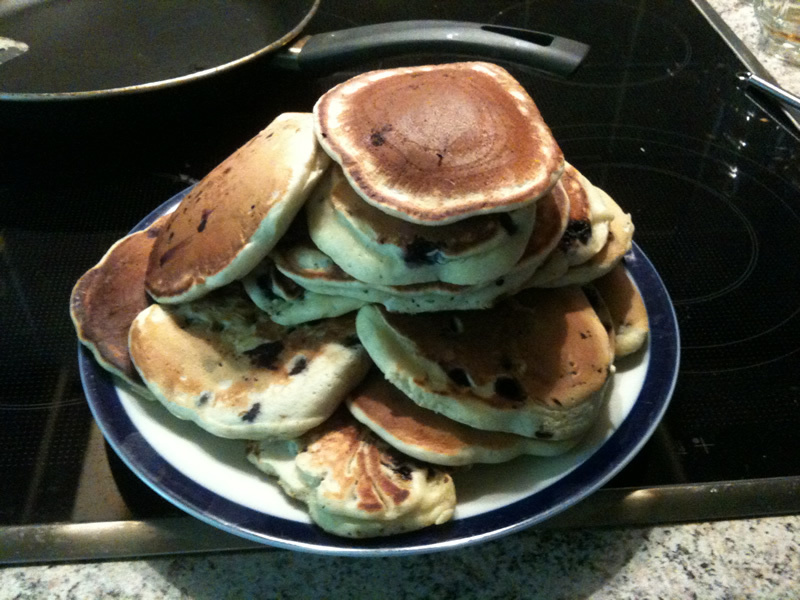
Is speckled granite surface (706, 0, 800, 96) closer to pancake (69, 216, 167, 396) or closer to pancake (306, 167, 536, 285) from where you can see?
pancake (306, 167, 536, 285)

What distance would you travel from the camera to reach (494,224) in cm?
63

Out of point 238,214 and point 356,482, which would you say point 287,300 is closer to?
point 238,214

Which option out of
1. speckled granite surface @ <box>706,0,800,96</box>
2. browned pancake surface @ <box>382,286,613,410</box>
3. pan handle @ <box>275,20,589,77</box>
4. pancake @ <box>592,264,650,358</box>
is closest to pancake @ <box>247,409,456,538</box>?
browned pancake surface @ <box>382,286,613,410</box>

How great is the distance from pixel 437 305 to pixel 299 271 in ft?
0.52

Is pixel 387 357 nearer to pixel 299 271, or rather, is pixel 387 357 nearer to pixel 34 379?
pixel 299 271

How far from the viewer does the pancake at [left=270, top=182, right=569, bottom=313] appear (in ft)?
2.21

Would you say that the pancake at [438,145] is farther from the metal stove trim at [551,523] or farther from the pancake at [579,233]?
the metal stove trim at [551,523]

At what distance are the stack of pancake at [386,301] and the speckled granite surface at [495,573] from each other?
0.42ft

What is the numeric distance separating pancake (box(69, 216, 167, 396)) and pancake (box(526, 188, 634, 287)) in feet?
1.70

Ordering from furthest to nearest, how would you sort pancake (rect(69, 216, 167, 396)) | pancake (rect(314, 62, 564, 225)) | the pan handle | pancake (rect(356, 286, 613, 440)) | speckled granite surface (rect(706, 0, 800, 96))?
1. speckled granite surface (rect(706, 0, 800, 96))
2. the pan handle
3. pancake (rect(69, 216, 167, 396))
4. pancake (rect(356, 286, 613, 440))
5. pancake (rect(314, 62, 564, 225))

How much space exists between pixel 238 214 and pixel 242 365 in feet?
0.61

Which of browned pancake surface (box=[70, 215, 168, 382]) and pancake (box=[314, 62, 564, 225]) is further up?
pancake (box=[314, 62, 564, 225])

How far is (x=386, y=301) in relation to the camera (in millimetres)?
692

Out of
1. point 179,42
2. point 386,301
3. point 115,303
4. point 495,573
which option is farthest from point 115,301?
point 179,42
